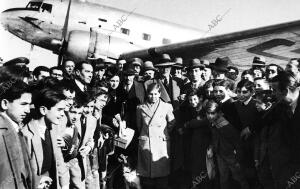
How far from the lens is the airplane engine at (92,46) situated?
36.6 feet

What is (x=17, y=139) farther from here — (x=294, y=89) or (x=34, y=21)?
(x=34, y=21)

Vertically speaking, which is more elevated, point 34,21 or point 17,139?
point 34,21

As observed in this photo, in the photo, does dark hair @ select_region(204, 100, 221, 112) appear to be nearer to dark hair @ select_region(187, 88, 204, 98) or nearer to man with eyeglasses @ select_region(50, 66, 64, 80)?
dark hair @ select_region(187, 88, 204, 98)

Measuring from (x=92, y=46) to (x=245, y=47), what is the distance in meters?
5.13

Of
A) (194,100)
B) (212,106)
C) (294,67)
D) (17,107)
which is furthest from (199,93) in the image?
(17,107)

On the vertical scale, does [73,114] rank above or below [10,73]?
below

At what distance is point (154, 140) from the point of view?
507 centimetres

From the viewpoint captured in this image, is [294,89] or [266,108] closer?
[294,89]

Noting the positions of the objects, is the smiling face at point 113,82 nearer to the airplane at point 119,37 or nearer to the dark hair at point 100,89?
the dark hair at point 100,89

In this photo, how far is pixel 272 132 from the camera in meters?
Answer: 3.88

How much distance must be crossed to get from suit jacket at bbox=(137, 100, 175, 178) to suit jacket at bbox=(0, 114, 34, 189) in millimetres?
2647

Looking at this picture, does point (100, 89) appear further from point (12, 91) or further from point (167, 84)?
point (12, 91)

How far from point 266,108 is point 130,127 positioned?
224cm

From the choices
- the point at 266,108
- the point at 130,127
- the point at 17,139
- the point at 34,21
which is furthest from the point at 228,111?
the point at 34,21
